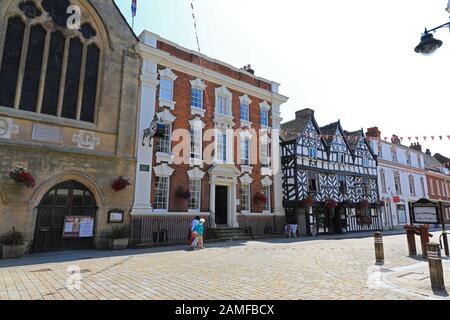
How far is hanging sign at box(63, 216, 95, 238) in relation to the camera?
12984mm

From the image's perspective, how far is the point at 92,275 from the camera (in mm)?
7387

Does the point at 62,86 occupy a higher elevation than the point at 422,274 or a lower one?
higher

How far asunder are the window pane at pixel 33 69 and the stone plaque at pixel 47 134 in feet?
3.27

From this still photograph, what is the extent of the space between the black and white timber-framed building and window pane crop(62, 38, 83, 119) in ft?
A: 50.1

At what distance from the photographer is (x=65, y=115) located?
1397 cm

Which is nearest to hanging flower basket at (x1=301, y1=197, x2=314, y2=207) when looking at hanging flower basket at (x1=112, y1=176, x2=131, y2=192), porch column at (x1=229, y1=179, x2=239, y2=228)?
porch column at (x1=229, y1=179, x2=239, y2=228)

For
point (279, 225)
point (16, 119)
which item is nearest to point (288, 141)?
point (279, 225)

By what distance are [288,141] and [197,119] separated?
835 cm

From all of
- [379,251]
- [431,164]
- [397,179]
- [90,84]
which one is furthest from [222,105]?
[431,164]

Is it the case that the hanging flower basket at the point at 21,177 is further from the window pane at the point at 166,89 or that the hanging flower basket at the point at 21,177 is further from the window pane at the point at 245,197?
the window pane at the point at 245,197

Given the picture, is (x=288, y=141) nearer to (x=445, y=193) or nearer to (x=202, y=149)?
(x=202, y=149)

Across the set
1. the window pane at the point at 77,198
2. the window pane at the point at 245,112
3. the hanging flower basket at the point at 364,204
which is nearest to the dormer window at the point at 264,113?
the window pane at the point at 245,112

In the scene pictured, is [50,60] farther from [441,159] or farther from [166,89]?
[441,159]
